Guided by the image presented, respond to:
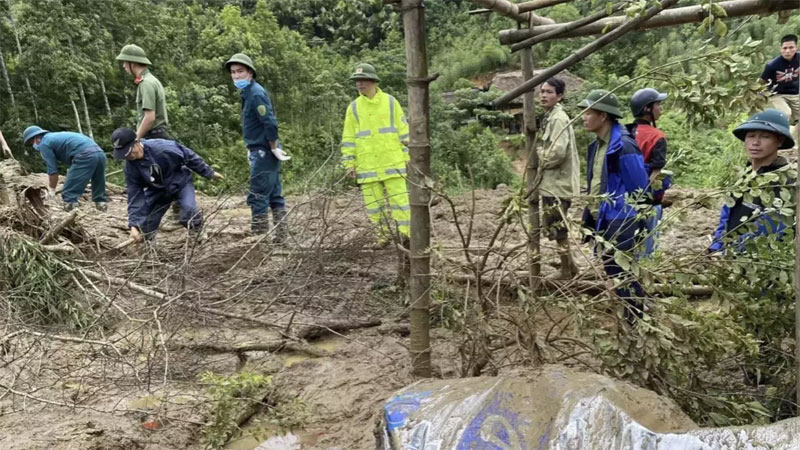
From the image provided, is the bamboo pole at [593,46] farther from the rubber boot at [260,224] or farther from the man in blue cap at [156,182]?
the rubber boot at [260,224]

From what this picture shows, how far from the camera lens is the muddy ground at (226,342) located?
9.86 feet

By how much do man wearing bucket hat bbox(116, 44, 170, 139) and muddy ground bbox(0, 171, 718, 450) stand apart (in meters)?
1.22

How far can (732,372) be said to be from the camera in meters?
2.91

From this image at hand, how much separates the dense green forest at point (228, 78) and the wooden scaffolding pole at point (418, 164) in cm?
706

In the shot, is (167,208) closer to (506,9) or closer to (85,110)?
(506,9)

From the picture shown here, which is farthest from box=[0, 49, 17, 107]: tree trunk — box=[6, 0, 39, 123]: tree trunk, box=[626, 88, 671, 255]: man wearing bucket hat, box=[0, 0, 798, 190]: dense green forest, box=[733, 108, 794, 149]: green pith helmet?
box=[733, 108, 794, 149]: green pith helmet

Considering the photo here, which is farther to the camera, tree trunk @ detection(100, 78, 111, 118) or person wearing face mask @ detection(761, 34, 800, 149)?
tree trunk @ detection(100, 78, 111, 118)

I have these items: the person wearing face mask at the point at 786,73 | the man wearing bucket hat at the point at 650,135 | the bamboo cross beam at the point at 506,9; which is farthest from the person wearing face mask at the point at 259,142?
the person wearing face mask at the point at 786,73

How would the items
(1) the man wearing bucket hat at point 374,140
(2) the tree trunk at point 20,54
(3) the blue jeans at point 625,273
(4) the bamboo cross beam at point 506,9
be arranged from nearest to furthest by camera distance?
(3) the blue jeans at point 625,273
(4) the bamboo cross beam at point 506,9
(1) the man wearing bucket hat at point 374,140
(2) the tree trunk at point 20,54

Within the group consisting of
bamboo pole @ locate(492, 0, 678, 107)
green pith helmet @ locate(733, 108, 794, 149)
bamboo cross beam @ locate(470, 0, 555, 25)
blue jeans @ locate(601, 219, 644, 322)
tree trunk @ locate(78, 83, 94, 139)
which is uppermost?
tree trunk @ locate(78, 83, 94, 139)

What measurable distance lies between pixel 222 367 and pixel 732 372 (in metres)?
2.65

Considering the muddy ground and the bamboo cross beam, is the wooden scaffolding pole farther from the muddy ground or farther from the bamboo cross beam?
the bamboo cross beam

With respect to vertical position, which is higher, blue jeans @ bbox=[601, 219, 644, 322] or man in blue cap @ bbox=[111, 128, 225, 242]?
man in blue cap @ bbox=[111, 128, 225, 242]

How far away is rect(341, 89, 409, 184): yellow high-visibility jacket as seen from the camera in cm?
517
